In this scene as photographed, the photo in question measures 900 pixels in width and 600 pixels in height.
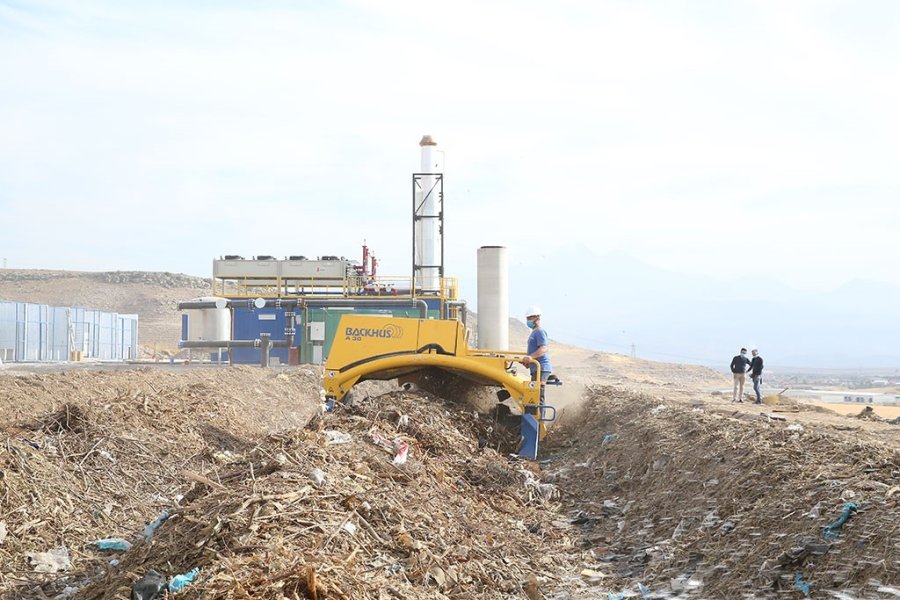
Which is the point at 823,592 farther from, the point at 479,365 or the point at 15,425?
the point at 15,425

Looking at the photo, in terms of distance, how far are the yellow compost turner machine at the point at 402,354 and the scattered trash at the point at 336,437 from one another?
10.7 feet

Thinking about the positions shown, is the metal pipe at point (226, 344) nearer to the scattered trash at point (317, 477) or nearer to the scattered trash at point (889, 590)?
the scattered trash at point (317, 477)

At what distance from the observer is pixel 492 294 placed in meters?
38.2

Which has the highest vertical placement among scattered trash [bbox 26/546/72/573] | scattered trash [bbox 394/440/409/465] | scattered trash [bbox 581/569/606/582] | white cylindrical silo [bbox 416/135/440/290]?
white cylindrical silo [bbox 416/135/440/290]

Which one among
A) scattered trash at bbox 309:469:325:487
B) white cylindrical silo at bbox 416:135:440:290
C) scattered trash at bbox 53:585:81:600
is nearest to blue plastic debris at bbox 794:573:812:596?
scattered trash at bbox 309:469:325:487

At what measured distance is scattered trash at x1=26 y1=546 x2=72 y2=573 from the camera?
745 centimetres

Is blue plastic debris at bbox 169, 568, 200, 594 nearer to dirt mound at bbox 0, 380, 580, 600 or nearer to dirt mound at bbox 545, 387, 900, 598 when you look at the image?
dirt mound at bbox 0, 380, 580, 600

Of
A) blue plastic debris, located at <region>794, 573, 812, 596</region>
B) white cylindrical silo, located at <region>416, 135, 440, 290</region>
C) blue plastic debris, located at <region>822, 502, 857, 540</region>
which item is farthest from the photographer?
white cylindrical silo, located at <region>416, 135, 440, 290</region>

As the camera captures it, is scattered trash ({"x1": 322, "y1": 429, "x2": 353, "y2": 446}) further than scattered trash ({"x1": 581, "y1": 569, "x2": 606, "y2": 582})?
Yes

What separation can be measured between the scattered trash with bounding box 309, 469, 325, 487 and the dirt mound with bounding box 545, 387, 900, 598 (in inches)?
97.2

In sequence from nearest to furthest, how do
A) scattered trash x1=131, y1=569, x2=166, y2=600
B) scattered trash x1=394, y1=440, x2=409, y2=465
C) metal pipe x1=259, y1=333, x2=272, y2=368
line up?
scattered trash x1=131, y1=569, x2=166, y2=600 → scattered trash x1=394, y1=440, x2=409, y2=465 → metal pipe x1=259, y1=333, x2=272, y2=368

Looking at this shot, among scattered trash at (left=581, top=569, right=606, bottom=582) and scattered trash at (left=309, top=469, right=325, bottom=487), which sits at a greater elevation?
scattered trash at (left=309, top=469, right=325, bottom=487)

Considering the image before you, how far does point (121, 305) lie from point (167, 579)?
4492 inches

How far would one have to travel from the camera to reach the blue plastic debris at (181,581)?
5.02 meters
